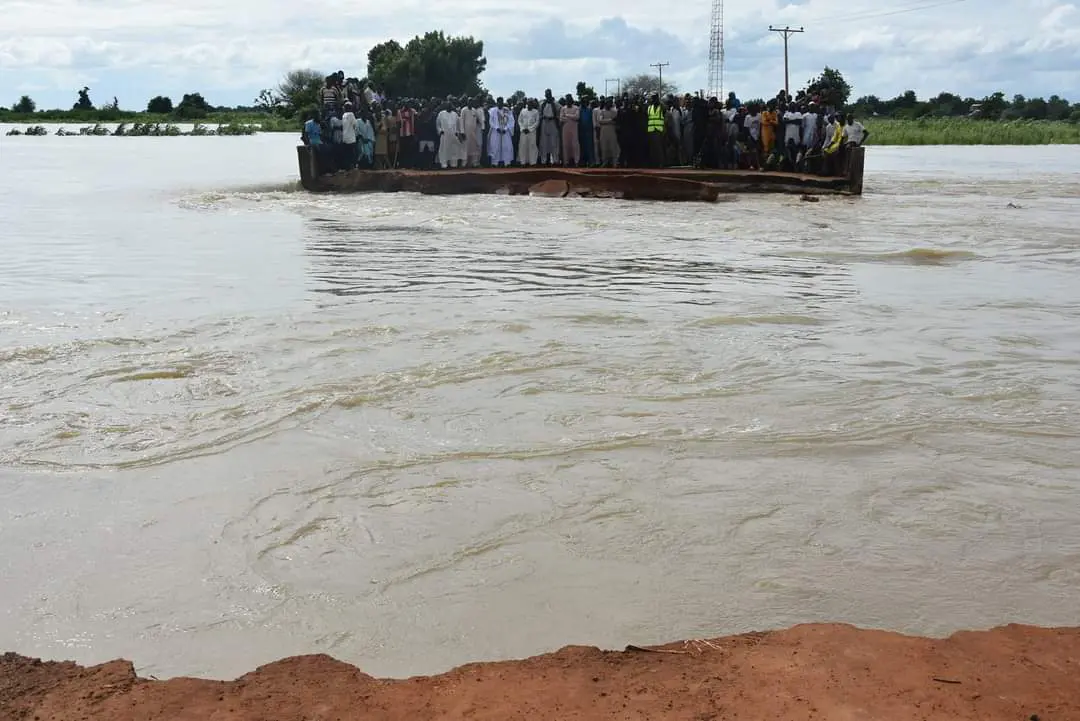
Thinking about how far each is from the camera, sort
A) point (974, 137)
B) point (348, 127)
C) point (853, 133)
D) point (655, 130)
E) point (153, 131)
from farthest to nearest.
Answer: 1. point (153, 131)
2. point (974, 137)
3. point (348, 127)
4. point (655, 130)
5. point (853, 133)

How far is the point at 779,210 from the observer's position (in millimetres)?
17297

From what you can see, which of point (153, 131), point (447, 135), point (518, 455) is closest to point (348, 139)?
point (447, 135)

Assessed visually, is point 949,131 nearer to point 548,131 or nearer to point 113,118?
point 548,131

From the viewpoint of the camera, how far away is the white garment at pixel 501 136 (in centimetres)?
2067

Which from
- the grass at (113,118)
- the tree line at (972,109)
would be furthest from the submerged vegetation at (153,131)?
the tree line at (972,109)

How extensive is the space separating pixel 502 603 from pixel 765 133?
685 inches

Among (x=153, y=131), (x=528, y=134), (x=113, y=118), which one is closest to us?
(x=528, y=134)

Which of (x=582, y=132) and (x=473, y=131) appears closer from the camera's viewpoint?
(x=582, y=132)

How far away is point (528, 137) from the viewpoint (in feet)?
68.4

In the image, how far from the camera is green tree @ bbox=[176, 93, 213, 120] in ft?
324

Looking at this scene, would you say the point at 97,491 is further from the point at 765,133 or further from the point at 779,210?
the point at 765,133

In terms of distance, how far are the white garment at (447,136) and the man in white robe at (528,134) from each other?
4.04 ft

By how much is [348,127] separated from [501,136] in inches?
Result: 118

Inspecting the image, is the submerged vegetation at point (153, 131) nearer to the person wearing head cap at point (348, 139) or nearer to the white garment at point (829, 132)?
the person wearing head cap at point (348, 139)
